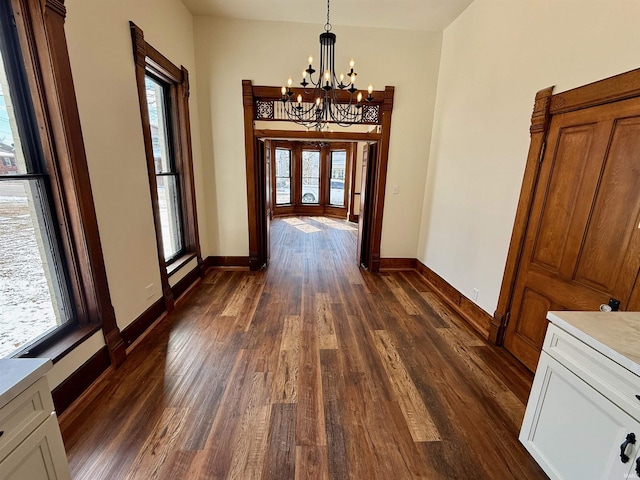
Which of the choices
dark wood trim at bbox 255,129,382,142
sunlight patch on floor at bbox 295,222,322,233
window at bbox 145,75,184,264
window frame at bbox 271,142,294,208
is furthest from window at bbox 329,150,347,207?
window at bbox 145,75,184,264

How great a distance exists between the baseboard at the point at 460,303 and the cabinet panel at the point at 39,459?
3.07 meters

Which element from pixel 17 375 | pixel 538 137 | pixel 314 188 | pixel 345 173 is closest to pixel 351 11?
pixel 538 137

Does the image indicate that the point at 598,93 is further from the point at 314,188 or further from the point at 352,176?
the point at 314,188

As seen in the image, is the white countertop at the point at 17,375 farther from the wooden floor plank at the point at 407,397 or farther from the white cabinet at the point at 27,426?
the wooden floor plank at the point at 407,397

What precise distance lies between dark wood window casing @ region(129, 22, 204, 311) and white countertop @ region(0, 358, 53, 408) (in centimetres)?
195

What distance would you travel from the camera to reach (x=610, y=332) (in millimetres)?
1236

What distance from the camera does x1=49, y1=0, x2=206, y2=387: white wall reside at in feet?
6.07

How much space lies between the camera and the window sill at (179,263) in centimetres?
315

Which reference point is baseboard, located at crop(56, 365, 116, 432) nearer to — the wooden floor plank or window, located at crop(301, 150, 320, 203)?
the wooden floor plank

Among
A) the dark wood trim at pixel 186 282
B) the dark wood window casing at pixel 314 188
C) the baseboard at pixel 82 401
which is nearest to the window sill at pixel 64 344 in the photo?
the baseboard at pixel 82 401

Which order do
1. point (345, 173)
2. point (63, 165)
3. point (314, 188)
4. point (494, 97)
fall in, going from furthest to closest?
point (314, 188)
point (345, 173)
point (494, 97)
point (63, 165)

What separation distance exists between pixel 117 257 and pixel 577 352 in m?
2.94

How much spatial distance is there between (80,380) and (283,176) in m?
7.89

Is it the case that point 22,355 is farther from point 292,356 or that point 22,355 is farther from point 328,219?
point 328,219
